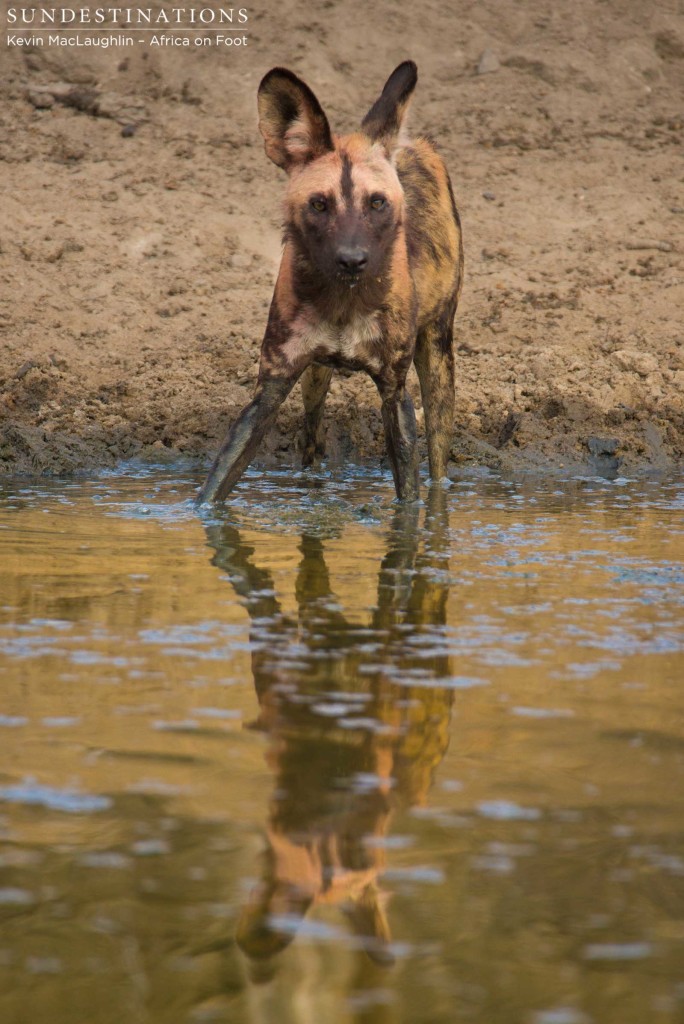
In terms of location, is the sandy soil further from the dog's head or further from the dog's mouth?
the dog's mouth

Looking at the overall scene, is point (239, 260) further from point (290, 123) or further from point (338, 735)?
point (338, 735)

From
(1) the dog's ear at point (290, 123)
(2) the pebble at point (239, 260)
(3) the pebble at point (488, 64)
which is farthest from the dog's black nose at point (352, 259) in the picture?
(3) the pebble at point (488, 64)

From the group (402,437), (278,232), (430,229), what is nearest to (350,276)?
(402,437)

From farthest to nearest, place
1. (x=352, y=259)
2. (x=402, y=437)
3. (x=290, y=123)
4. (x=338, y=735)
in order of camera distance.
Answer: (x=402, y=437) → (x=290, y=123) → (x=352, y=259) → (x=338, y=735)

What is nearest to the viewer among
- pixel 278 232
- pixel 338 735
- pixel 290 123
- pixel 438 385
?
pixel 338 735

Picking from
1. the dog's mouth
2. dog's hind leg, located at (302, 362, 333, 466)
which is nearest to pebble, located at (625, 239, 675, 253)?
dog's hind leg, located at (302, 362, 333, 466)

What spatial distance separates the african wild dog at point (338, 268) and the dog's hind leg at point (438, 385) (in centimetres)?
84

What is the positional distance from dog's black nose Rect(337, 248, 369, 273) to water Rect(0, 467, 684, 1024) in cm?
125

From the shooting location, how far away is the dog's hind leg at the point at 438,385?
24.5 ft

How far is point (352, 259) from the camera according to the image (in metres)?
5.42

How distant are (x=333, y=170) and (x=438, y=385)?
1.93 m

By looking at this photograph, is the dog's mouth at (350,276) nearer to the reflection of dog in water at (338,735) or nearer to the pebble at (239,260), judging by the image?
the reflection of dog in water at (338,735)

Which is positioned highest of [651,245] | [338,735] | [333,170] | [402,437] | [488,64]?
[488,64]

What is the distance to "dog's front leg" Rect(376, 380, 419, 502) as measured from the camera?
6.39 m
